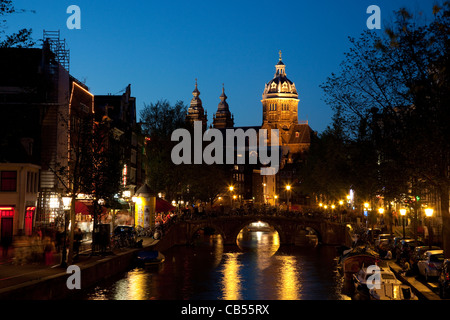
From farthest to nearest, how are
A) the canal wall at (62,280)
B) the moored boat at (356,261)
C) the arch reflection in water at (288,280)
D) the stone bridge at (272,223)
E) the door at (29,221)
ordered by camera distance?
1. the stone bridge at (272,223)
2. the door at (29,221)
3. the moored boat at (356,261)
4. the arch reflection in water at (288,280)
5. the canal wall at (62,280)

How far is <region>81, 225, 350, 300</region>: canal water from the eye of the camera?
40.2m

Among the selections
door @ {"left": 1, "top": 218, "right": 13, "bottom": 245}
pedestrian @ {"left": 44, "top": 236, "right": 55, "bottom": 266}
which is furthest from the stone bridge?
pedestrian @ {"left": 44, "top": 236, "right": 55, "bottom": 266}

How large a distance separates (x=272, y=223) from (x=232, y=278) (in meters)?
38.4

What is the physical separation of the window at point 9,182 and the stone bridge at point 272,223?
3173 cm

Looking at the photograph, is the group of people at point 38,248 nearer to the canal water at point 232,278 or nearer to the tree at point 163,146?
the canal water at point 232,278

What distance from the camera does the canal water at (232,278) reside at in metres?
40.2

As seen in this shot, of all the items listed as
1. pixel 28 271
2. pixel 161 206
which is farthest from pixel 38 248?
pixel 161 206

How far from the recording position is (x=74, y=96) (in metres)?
59.5

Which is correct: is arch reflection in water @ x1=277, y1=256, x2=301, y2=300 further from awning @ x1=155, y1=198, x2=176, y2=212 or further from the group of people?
awning @ x1=155, y1=198, x2=176, y2=212

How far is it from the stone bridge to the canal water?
804cm

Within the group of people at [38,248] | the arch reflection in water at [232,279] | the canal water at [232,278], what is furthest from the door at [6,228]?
the arch reflection in water at [232,279]

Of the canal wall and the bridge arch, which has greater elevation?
the bridge arch

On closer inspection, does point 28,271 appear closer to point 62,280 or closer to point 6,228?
point 62,280

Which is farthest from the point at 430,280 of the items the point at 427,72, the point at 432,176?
the point at 427,72
